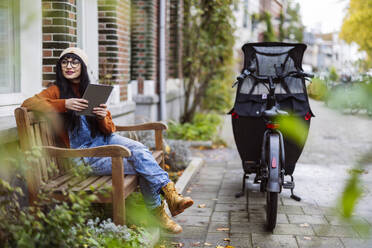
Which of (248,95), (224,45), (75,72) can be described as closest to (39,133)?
(75,72)

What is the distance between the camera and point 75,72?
366 cm

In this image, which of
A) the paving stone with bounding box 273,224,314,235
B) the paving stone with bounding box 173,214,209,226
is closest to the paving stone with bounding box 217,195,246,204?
the paving stone with bounding box 173,214,209,226

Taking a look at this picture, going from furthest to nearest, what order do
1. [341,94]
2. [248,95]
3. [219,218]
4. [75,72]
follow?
[248,95]
[219,218]
[75,72]
[341,94]

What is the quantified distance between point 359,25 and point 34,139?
3002 millimetres

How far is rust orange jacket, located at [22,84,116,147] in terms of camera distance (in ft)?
10.9

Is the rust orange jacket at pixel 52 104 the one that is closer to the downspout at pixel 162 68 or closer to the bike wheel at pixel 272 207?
the bike wheel at pixel 272 207

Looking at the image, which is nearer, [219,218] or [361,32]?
[361,32]

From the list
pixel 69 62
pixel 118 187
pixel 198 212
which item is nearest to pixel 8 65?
pixel 69 62

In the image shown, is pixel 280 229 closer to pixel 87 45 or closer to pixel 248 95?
pixel 248 95

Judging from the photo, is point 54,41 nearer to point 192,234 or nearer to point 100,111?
point 100,111

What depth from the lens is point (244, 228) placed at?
4.07 m

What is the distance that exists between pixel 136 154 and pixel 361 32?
304cm

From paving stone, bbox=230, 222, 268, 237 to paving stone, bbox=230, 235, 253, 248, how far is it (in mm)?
90

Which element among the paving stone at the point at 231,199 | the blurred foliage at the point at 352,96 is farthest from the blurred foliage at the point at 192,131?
the blurred foliage at the point at 352,96
